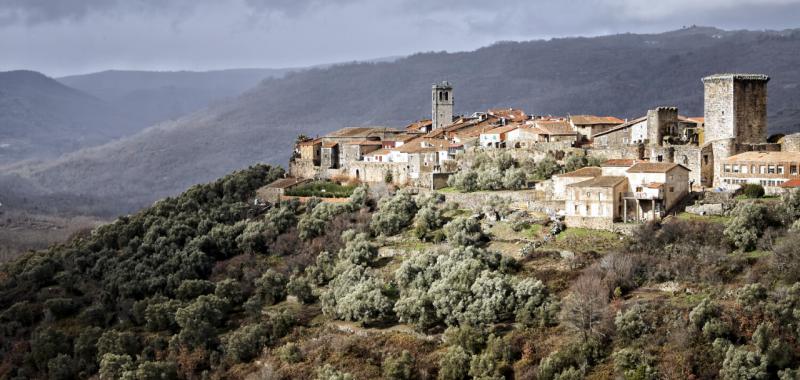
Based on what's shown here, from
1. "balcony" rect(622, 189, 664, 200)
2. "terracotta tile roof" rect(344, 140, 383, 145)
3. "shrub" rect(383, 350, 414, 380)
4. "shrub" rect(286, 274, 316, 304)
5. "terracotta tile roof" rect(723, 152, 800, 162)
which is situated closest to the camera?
"shrub" rect(383, 350, 414, 380)

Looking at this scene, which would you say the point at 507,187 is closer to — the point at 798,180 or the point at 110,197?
the point at 798,180

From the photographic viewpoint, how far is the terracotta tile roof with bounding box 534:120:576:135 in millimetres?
55000

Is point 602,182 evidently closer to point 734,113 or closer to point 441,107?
point 734,113

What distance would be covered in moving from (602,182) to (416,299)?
30.5 ft

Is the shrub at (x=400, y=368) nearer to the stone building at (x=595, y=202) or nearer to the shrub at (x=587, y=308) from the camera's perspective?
the shrub at (x=587, y=308)

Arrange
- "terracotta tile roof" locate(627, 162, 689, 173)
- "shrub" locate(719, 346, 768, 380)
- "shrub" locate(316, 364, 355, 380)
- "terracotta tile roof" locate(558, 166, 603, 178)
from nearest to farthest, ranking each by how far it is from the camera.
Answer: "shrub" locate(719, 346, 768, 380)
"shrub" locate(316, 364, 355, 380)
"terracotta tile roof" locate(627, 162, 689, 173)
"terracotta tile roof" locate(558, 166, 603, 178)

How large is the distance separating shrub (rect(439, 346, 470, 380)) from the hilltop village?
9.76m

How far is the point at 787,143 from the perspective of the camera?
47125 millimetres

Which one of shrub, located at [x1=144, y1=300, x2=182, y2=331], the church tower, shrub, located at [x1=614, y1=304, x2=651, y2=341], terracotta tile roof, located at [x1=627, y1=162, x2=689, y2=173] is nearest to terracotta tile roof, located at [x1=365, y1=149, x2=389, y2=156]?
the church tower

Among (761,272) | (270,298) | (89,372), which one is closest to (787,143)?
(761,272)

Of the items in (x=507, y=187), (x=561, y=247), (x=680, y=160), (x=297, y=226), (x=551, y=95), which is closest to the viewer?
(x=561, y=247)

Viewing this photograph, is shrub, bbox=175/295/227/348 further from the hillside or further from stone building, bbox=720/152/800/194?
stone building, bbox=720/152/800/194

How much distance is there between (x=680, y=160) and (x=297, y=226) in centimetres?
2067

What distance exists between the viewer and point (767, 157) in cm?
4412
